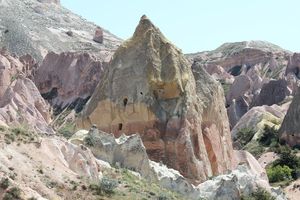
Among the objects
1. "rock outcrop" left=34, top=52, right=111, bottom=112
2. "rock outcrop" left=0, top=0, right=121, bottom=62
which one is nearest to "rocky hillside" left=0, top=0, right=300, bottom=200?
"rock outcrop" left=34, top=52, right=111, bottom=112

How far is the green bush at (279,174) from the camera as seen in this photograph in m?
47.6

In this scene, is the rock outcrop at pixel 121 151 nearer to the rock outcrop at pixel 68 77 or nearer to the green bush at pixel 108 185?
the green bush at pixel 108 185

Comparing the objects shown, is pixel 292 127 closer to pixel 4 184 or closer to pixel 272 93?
pixel 272 93

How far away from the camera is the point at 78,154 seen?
22.0 metres

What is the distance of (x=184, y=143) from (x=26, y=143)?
46.8 feet

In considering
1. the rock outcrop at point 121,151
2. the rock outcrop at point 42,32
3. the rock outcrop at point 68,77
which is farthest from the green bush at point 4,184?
the rock outcrop at point 42,32

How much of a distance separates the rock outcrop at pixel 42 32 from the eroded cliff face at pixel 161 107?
256 ft

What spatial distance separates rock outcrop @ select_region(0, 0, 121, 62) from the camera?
130250mm

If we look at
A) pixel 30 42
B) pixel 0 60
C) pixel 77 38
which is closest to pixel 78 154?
pixel 0 60

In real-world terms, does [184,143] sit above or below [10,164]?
below

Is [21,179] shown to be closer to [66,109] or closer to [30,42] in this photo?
[66,109]

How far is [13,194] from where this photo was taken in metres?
16.4

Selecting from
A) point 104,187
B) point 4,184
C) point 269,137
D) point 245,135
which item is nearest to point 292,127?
point 269,137

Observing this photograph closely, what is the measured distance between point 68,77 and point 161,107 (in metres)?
65.7
